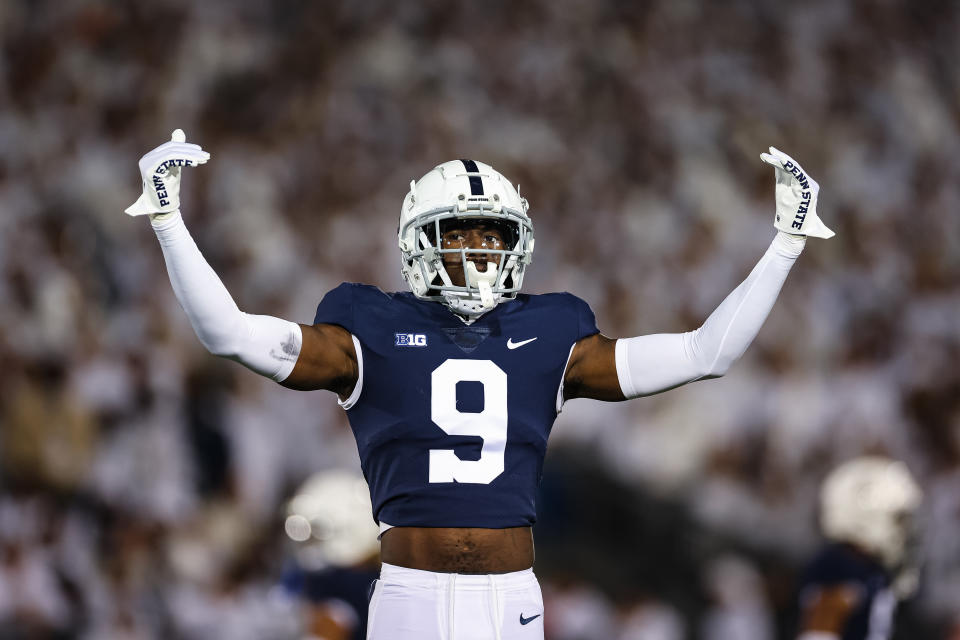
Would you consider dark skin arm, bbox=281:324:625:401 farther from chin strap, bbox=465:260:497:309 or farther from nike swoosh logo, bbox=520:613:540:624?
nike swoosh logo, bbox=520:613:540:624

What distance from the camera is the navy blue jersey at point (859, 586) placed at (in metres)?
3.31

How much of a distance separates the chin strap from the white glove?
1.66ft

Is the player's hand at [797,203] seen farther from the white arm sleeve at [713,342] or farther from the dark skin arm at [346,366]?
the dark skin arm at [346,366]

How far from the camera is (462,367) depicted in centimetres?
209

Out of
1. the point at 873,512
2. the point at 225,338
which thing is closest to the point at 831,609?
the point at 873,512

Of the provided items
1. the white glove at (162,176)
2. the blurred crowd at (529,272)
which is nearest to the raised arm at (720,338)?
the white glove at (162,176)

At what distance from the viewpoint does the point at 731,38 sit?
7.76m

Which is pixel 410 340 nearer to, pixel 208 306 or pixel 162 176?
pixel 208 306

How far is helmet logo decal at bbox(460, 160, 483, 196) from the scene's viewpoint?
7.11 feet

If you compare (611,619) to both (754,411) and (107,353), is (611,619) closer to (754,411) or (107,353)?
(754,411)

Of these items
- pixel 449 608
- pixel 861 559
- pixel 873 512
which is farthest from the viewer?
pixel 873 512

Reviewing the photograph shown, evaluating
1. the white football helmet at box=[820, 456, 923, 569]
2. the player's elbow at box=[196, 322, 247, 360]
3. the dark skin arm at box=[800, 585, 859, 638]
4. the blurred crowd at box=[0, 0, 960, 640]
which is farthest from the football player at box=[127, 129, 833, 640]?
the blurred crowd at box=[0, 0, 960, 640]

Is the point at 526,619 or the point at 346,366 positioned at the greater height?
the point at 346,366

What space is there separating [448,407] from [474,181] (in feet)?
1.44
